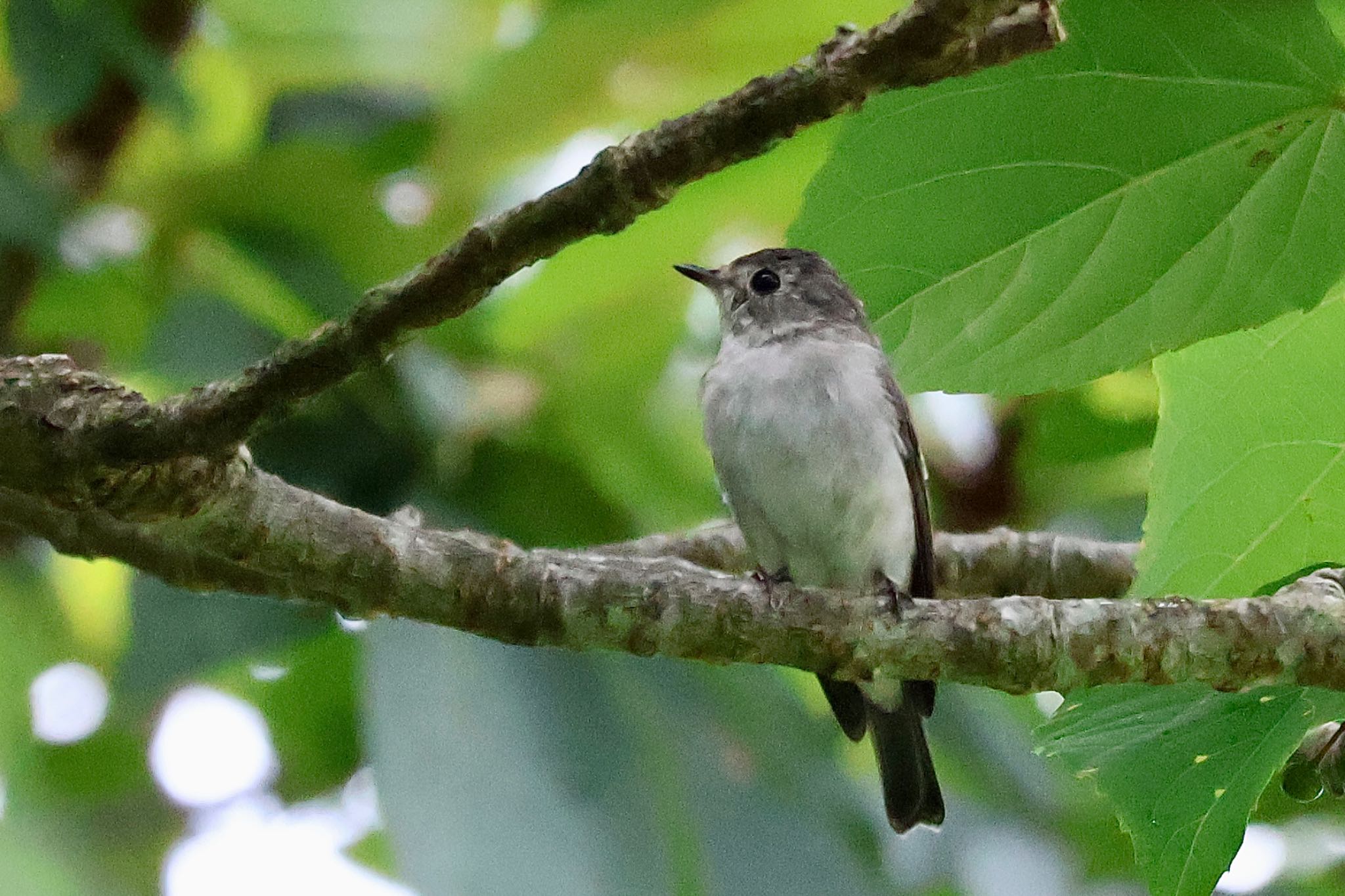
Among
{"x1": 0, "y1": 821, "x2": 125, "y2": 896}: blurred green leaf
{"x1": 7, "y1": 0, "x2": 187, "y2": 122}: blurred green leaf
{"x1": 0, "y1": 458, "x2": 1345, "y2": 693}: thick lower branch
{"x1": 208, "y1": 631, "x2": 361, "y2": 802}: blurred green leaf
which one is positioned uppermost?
{"x1": 7, "y1": 0, "x2": 187, "y2": 122}: blurred green leaf

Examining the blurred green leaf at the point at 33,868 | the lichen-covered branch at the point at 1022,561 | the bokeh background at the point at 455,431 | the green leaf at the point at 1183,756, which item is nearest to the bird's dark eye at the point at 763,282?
the bokeh background at the point at 455,431

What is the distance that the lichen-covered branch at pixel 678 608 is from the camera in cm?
192

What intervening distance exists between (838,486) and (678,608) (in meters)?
1.61

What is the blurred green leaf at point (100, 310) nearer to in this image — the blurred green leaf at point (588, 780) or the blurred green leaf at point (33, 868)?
the blurred green leaf at point (588, 780)

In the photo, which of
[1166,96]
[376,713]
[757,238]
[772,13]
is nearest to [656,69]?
[772,13]

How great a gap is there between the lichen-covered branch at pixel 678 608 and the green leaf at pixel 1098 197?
34cm

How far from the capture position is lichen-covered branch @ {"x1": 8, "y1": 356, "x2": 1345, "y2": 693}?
1923 mm

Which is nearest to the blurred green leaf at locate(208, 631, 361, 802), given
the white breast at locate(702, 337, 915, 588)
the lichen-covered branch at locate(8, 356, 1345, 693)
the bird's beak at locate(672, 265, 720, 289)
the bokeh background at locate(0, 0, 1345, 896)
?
the bokeh background at locate(0, 0, 1345, 896)

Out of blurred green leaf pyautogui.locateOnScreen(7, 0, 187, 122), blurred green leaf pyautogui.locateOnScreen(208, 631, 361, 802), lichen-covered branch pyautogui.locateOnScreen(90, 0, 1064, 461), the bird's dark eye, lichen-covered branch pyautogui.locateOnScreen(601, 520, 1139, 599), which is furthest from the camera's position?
the bird's dark eye

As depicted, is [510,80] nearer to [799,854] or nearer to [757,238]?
[757,238]

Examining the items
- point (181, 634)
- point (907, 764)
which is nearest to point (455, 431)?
point (181, 634)

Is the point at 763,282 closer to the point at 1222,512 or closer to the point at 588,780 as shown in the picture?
the point at 588,780

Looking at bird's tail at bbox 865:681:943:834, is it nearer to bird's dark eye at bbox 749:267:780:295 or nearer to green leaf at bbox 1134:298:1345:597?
bird's dark eye at bbox 749:267:780:295

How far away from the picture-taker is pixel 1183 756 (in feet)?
6.48
